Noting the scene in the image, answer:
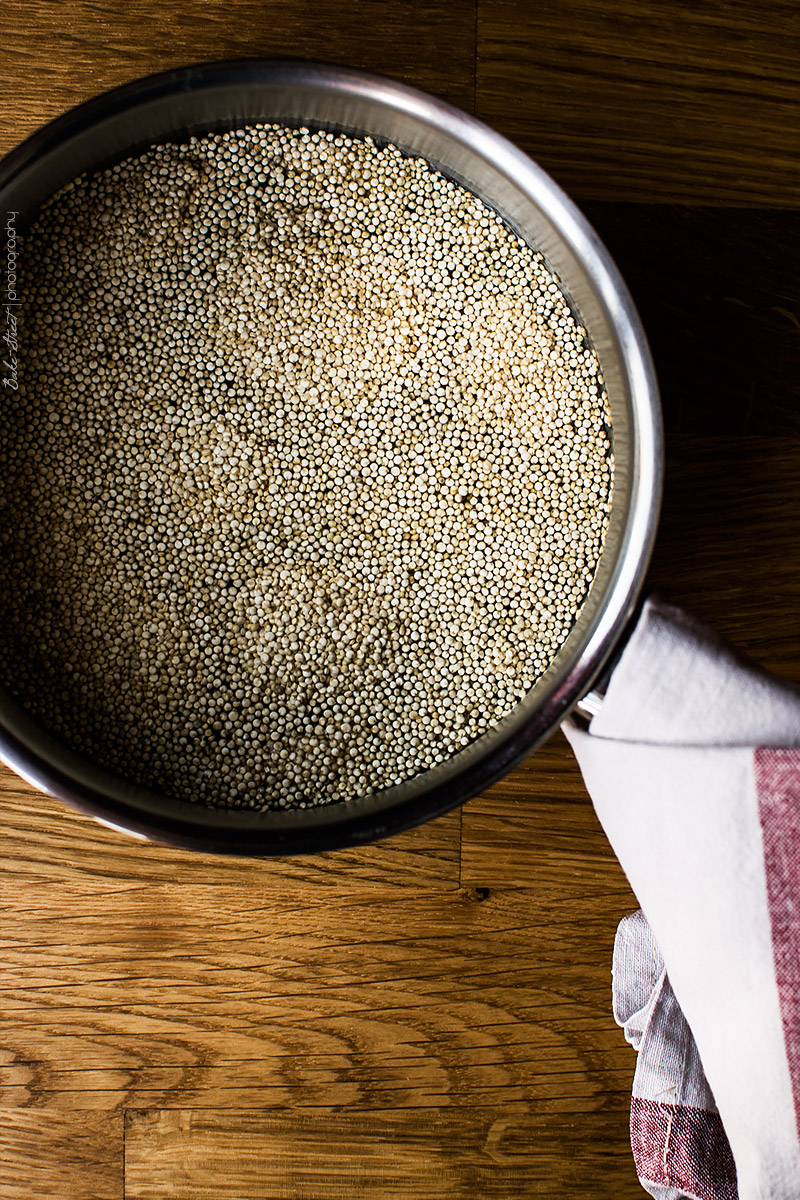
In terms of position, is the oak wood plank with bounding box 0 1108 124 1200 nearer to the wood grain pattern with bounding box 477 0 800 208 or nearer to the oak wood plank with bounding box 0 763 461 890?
the oak wood plank with bounding box 0 763 461 890

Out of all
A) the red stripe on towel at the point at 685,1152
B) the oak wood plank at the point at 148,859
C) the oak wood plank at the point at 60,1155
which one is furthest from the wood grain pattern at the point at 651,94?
the oak wood plank at the point at 60,1155

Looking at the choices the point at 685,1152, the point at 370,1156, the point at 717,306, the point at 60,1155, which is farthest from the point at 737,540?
the point at 60,1155

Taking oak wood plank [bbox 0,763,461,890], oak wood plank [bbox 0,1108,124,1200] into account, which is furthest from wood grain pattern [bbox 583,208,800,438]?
oak wood plank [bbox 0,1108,124,1200]

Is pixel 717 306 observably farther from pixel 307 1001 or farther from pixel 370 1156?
pixel 370 1156

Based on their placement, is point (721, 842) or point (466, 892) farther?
point (466, 892)

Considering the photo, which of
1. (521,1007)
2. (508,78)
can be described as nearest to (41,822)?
(521,1007)
